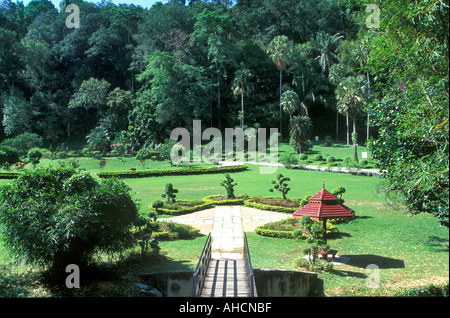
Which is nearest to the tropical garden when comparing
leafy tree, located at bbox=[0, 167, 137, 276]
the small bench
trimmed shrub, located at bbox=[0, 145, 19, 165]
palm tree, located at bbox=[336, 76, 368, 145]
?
leafy tree, located at bbox=[0, 167, 137, 276]

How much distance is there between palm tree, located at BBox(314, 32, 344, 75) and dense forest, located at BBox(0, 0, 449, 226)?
107mm

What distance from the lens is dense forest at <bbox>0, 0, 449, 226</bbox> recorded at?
3538 centimetres

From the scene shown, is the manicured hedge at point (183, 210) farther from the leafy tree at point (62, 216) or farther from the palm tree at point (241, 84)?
the palm tree at point (241, 84)

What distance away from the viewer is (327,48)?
40.4m

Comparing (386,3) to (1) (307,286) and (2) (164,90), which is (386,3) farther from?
(2) (164,90)

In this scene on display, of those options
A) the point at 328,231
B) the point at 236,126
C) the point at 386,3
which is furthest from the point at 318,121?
the point at 386,3

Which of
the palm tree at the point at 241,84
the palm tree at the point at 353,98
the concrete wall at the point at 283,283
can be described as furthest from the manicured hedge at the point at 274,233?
the palm tree at the point at 241,84

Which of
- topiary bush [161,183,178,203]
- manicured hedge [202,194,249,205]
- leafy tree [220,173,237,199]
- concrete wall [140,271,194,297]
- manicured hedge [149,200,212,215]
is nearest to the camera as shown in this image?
concrete wall [140,271,194,297]

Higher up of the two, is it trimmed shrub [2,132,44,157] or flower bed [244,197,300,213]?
trimmed shrub [2,132,44,157]

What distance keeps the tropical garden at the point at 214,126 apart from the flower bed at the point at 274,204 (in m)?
0.08

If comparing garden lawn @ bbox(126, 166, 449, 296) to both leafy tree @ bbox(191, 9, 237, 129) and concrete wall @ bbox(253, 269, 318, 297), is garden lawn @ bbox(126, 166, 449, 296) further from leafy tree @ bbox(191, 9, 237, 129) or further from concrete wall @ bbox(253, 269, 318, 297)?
leafy tree @ bbox(191, 9, 237, 129)

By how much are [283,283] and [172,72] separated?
3063 centimetres

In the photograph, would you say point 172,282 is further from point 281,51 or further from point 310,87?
point 310,87

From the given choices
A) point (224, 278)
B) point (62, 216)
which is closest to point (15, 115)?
point (62, 216)
